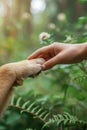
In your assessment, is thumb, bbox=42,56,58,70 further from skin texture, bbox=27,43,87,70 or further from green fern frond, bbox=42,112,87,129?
green fern frond, bbox=42,112,87,129

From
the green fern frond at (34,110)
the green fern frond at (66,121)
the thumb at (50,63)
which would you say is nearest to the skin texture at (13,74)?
the thumb at (50,63)

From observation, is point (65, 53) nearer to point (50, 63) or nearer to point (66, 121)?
point (50, 63)

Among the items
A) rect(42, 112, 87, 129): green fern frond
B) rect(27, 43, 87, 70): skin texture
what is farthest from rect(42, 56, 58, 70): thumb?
rect(42, 112, 87, 129): green fern frond

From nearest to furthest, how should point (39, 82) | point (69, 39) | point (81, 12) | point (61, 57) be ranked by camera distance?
point (61, 57), point (69, 39), point (39, 82), point (81, 12)

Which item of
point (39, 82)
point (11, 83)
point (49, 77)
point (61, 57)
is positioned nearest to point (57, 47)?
point (61, 57)

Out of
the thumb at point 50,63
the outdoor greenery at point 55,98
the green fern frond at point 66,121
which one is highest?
the outdoor greenery at point 55,98

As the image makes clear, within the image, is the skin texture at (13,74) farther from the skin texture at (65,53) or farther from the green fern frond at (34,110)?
the green fern frond at (34,110)

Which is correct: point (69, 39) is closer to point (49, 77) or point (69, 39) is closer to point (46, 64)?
point (46, 64)

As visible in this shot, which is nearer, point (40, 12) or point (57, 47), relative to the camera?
point (57, 47)

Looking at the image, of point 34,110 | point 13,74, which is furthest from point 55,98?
point 13,74
